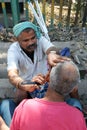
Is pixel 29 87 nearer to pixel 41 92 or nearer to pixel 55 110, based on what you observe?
pixel 41 92

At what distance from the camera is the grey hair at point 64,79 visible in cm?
234

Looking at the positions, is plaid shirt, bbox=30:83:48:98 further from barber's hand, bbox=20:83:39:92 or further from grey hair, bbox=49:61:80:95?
grey hair, bbox=49:61:80:95

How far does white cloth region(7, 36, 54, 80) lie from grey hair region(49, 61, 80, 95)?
1.17 metres

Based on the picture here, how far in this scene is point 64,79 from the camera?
2.34 m

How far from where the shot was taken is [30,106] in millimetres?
2377

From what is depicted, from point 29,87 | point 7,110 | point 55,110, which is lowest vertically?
point 7,110

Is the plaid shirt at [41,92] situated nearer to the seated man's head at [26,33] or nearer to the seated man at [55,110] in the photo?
the seated man's head at [26,33]

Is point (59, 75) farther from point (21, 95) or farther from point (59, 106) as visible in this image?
point (21, 95)

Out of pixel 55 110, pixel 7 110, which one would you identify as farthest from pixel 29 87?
pixel 55 110

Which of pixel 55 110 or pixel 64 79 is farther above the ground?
pixel 64 79

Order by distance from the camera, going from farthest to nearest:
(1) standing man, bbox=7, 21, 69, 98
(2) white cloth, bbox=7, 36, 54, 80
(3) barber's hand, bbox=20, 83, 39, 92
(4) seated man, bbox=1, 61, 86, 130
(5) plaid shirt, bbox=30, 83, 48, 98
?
(2) white cloth, bbox=7, 36, 54, 80 < (1) standing man, bbox=7, 21, 69, 98 < (5) plaid shirt, bbox=30, 83, 48, 98 < (3) barber's hand, bbox=20, 83, 39, 92 < (4) seated man, bbox=1, 61, 86, 130

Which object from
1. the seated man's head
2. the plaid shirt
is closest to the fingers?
the plaid shirt

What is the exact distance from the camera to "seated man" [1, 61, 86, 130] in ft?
7.53

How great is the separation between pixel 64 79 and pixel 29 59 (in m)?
1.30
